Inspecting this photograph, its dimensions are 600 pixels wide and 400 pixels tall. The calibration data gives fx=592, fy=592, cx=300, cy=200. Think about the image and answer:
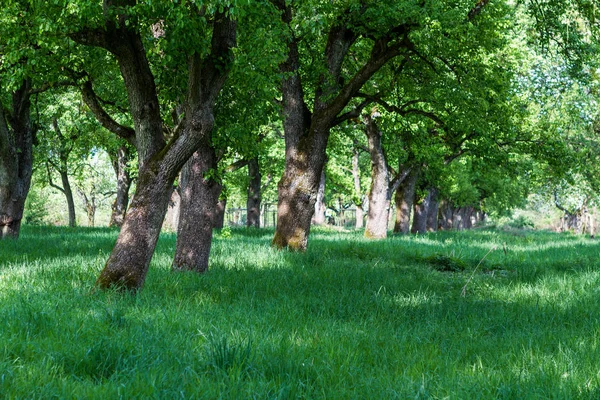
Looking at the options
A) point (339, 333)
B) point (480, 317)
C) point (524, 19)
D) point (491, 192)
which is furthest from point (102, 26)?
point (491, 192)

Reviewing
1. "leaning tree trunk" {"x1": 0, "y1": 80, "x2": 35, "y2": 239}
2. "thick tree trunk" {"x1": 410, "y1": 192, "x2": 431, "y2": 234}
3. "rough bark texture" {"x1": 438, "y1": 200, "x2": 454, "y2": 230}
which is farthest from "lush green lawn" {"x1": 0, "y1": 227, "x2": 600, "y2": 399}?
"rough bark texture" {"x1": 438, "y1": 200, "x2": 454, "y2": 230}

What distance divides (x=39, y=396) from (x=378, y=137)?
65.3 ft

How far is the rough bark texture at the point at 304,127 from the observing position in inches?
553

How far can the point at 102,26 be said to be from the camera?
7562 millimetres

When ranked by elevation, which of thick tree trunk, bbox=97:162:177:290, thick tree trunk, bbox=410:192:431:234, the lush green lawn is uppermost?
thick tree trunk, bbox=410:192:431:234

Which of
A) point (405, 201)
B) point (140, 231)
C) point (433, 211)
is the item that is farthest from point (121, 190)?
point (140, 231)

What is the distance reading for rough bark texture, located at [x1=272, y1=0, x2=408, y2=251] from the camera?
14047mm

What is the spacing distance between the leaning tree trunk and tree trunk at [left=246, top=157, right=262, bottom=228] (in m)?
13.2

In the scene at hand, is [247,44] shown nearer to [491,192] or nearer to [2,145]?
[2,145]

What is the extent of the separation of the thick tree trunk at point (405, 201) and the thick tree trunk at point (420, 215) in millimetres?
2680

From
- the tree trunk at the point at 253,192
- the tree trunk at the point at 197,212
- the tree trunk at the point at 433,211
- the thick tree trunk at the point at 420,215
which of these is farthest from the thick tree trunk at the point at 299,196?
the tree trunk at the point at 433,211

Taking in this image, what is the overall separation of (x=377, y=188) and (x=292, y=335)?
58.7 feet

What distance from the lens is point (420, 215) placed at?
105 feet

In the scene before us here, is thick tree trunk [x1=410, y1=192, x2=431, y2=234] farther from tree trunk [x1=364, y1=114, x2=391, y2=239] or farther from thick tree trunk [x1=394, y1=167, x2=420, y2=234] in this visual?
tree trunk [x1=364, y1=114, x2=391, y2=239]
